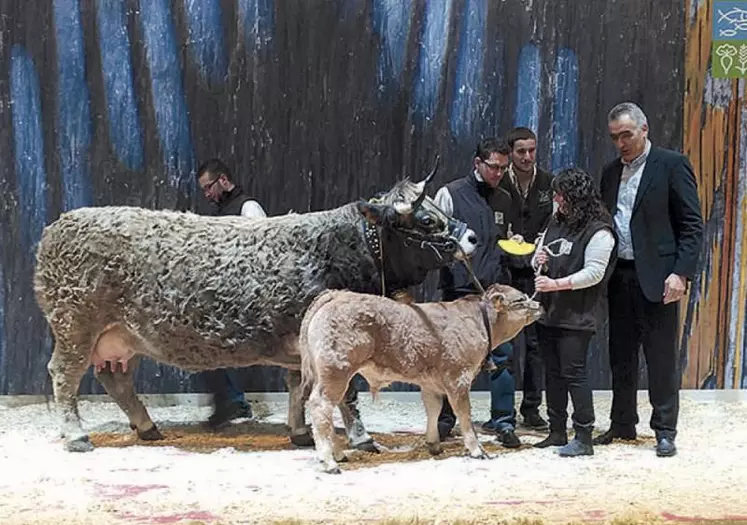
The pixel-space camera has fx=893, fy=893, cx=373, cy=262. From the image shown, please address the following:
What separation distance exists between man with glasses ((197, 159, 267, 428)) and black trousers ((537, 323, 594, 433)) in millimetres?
1893

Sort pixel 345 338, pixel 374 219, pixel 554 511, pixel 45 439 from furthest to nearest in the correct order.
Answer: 1. pixel 45 439
2. pixel 374 219
3. pixel 345 338
4. pixel 554 511

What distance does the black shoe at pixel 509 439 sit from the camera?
15.5 feet

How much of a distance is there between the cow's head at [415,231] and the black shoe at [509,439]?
983mm

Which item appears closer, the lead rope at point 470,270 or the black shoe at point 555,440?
the lead rope at point 470,270

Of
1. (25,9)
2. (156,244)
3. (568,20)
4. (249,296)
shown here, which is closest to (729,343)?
(568,20)

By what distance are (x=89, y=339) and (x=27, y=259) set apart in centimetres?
133

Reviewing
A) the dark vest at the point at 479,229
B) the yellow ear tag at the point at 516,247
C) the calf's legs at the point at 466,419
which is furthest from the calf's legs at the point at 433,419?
the yellow ear tag at the point at 516,247

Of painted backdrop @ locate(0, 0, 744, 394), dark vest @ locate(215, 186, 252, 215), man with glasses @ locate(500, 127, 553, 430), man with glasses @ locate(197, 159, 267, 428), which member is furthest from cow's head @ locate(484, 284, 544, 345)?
dark vest @ locate(215, 186, 252, 215)

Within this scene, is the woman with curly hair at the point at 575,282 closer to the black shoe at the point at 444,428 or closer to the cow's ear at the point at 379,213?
the black shoe at the point at 444,428

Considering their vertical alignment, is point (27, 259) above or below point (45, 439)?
above

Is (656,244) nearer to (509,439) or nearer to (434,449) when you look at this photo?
(509,439)

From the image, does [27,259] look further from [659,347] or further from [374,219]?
[659,347]

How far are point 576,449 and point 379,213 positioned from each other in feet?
5.08

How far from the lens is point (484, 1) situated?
5828 millimetres
